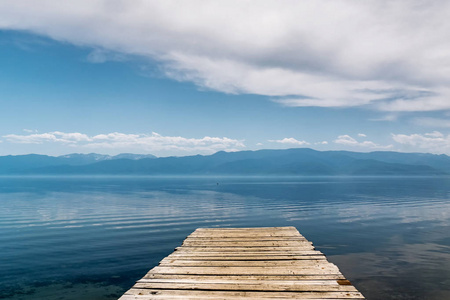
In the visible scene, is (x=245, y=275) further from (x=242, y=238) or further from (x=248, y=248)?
(x=242, y=238)

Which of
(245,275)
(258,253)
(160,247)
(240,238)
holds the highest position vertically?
(245,275)

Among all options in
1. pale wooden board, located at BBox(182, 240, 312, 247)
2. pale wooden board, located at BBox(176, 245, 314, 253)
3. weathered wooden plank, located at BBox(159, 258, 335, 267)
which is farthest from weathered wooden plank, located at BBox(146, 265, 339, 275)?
pale wooden board, located at BBox(182, 240, 312, 247)

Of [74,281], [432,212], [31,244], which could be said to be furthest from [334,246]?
[432,212]

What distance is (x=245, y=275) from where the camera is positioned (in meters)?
11.1

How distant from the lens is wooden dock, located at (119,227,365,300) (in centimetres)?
930

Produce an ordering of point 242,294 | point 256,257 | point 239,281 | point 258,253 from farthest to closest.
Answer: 1. point 258,253
2. point 256,257
3. point 239,281
4. point 242,294

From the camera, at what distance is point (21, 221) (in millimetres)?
45906

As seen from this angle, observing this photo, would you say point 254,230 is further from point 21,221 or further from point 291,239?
point 21,221

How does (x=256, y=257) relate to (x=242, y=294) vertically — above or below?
below

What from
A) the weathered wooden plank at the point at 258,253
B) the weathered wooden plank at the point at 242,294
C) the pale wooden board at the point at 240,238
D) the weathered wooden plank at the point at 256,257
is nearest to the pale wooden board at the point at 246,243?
the pale wooden board at the point at 240,238

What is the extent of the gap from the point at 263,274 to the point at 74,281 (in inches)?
562

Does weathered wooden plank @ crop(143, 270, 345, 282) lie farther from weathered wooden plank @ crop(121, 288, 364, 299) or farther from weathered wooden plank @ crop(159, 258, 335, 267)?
weathered wooden plank @ crop(159, 258, 335, 267)

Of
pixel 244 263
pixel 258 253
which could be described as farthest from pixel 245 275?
pixel 258 253

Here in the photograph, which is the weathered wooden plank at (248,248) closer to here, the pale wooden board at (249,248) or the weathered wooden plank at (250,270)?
the pale wooden board at (249,248)
